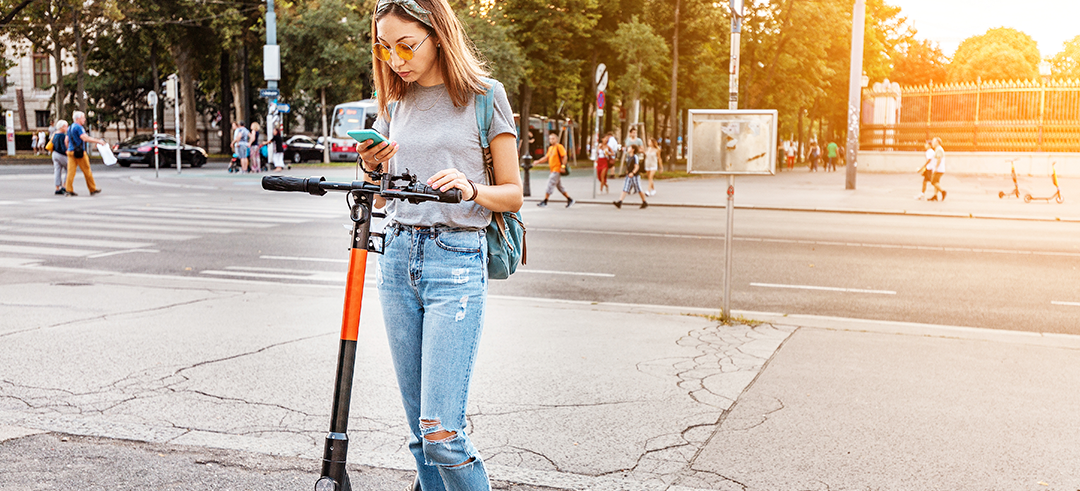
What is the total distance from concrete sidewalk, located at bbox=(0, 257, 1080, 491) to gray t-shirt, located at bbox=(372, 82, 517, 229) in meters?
1.44

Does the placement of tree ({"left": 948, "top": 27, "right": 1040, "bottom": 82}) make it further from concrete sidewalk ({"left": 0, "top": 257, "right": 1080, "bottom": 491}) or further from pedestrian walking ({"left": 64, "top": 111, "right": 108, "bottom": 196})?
concrete sidewalk ({"left": 0, "top": 257, "right": 1080, "bottom": 491})

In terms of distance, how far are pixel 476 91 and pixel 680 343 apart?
156 inches

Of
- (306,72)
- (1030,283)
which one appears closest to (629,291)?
(1030,283)

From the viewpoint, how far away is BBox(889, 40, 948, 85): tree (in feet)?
252

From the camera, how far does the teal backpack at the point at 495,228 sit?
2660 millimetres

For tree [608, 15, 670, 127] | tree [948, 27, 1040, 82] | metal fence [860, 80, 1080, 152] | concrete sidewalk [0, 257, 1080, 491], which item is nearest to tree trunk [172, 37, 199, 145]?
tree [608, 15, 670, 127]

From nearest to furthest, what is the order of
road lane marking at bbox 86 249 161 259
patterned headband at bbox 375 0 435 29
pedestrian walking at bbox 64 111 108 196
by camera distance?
patterned headband at bbox 375 0 435 29
road lane marking at bbox 86 249 161 259
pedestrian walking at bbox 64 111 108 196

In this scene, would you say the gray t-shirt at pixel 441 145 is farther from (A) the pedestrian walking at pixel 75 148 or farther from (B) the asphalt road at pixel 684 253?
(A) the pedestrian walking at pixel 75 148

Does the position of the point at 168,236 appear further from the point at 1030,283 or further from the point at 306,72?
the point at 306,72

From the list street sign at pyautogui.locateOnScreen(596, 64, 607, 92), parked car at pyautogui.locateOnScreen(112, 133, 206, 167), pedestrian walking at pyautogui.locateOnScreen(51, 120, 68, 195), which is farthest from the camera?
parked car at pyautogui.locateOnScreen(112, 133, 206, 167)

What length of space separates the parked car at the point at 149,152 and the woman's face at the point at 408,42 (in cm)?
3667

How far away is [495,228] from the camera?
2729 mm

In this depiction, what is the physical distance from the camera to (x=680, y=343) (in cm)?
629

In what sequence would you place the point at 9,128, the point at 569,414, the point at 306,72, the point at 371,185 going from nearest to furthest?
the point at 371,185 < the point at 569,414 < the point at 306,72 < the point at 9,128
